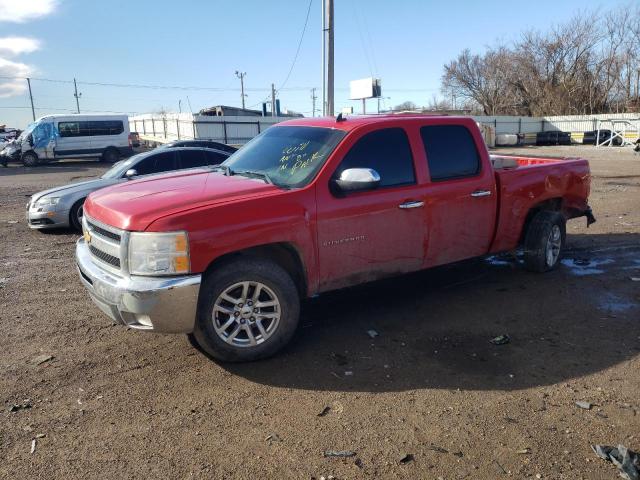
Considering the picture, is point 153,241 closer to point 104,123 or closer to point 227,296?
point 227,296

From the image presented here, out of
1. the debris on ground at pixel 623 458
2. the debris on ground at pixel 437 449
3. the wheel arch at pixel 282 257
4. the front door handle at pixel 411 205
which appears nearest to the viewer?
the debris on ground at pixel 623 458

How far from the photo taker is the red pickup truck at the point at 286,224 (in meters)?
3.82

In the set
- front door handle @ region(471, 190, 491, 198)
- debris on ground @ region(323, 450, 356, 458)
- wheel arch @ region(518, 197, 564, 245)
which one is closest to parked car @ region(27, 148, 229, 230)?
front door handle @ region(471, 190, 491, 198)

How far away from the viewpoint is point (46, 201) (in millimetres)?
9820

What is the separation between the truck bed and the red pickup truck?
0.03 metres

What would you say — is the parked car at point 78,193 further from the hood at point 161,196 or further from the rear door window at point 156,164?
the hood at point 161,196

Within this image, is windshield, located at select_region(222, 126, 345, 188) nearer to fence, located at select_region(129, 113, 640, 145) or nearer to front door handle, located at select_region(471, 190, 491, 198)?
front door handle, located at select_region(471, 190, 491, 198)

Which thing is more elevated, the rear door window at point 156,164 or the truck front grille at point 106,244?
the rear door window at point 156,164

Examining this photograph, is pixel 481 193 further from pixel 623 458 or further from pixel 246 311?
pixel 623 458

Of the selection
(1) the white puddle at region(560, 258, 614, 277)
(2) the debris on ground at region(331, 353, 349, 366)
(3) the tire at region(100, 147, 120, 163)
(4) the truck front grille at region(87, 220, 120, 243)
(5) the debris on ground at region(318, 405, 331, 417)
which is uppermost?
(3) the tire at region(100, 147, 120, 163)

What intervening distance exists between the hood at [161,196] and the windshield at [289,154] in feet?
0.76

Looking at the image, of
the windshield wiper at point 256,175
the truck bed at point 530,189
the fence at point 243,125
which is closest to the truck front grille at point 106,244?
the windshield wiper at point 256,175

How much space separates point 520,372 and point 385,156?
87.8 inches

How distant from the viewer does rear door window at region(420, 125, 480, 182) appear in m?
5.23
